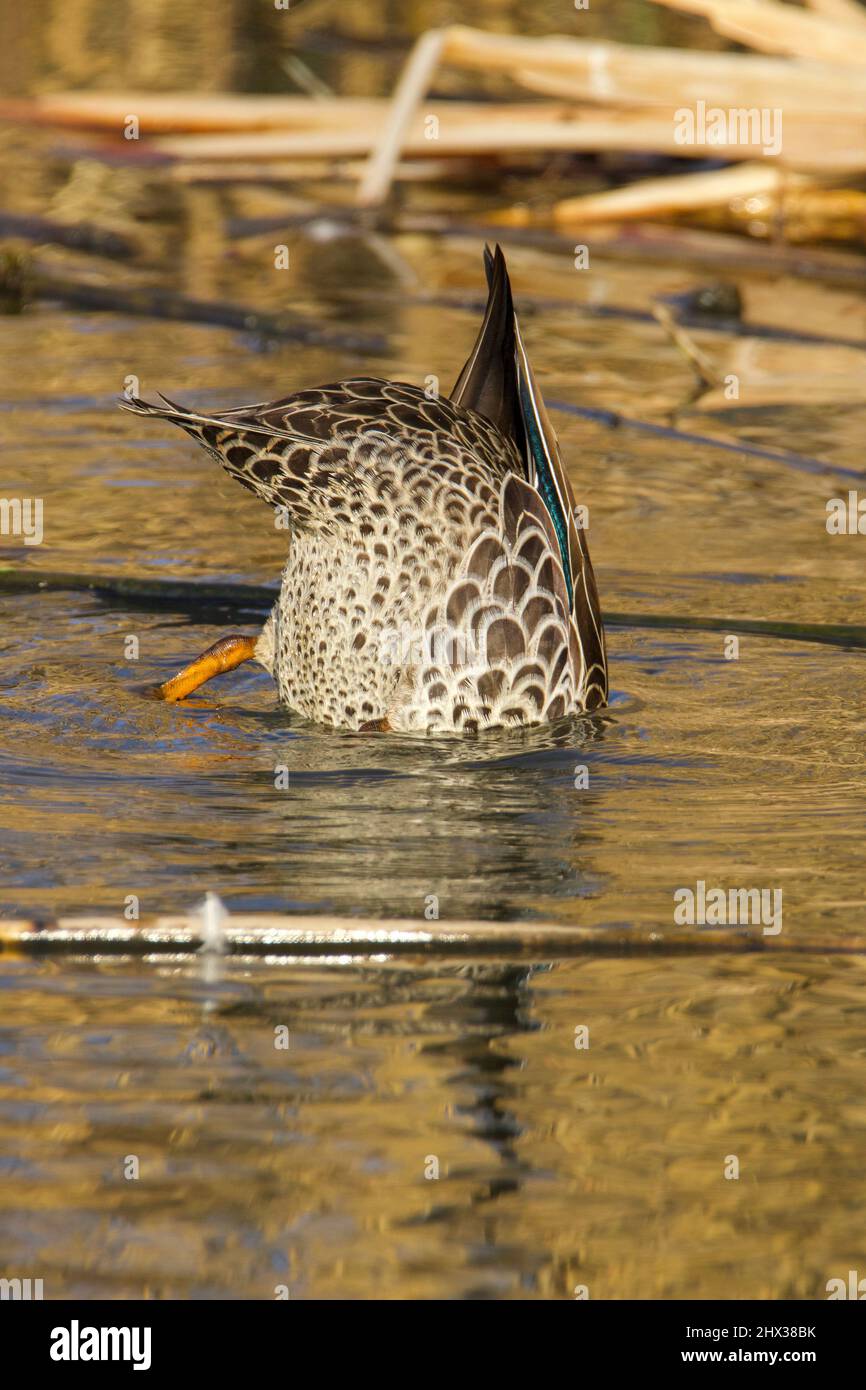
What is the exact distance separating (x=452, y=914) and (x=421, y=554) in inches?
49.8

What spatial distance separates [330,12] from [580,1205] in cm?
1666

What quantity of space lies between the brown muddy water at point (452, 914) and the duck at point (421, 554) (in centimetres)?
15

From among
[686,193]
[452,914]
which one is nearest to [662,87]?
[686,193]

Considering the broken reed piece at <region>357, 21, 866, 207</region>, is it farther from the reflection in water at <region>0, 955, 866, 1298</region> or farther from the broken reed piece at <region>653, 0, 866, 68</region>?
the reflection in water at <region>0, 955, 866, 1298</region>

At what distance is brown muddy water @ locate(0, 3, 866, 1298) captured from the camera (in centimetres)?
362

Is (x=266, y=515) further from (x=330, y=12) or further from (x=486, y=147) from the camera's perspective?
(x=330, y=12)

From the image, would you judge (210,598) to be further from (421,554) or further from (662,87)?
(662,87)

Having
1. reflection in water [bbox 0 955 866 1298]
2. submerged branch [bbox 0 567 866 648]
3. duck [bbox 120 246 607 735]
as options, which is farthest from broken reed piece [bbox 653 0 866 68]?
reflection in water [bbox 0 955 866 1298]

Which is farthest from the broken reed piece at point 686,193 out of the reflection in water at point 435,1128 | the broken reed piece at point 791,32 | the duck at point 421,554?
the reflection in water at point 435,1128

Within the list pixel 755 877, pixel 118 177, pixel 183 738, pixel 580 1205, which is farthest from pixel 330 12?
pixel 580 1205

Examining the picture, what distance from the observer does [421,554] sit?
5727 mm

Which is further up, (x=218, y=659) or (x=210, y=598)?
(x=210, y=598)
